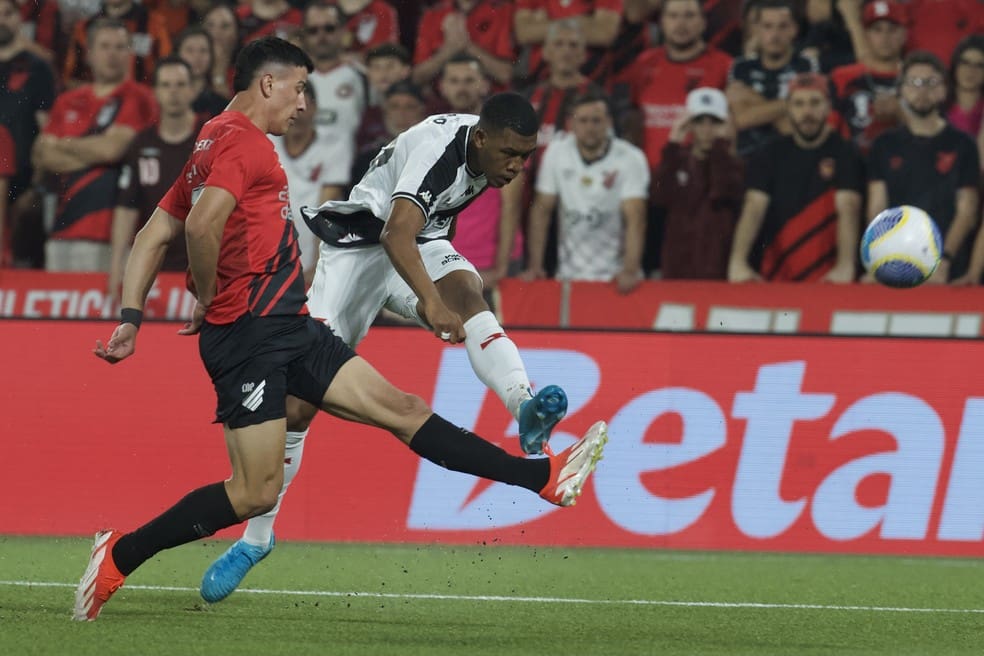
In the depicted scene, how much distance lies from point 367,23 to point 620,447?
5002 millimetres

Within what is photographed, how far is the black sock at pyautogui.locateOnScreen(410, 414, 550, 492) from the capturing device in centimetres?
662

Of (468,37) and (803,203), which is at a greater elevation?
(468,37)

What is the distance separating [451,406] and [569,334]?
0.83 meters

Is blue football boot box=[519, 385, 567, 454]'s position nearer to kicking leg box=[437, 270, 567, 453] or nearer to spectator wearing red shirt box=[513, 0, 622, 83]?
kicking leg box=[437, 270, 567, 453]

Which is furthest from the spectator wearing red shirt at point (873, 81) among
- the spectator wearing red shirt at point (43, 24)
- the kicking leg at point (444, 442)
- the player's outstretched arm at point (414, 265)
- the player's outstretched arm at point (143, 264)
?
the player's outstretched arm at point (143, 264)

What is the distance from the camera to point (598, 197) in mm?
11734

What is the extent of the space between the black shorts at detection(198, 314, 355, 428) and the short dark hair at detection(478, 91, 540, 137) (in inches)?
48.0

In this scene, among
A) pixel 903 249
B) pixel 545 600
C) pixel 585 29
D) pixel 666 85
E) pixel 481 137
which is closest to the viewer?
pixel 481 137

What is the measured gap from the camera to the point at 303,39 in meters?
12.8

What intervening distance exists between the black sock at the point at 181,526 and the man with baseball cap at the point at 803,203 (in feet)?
19.8

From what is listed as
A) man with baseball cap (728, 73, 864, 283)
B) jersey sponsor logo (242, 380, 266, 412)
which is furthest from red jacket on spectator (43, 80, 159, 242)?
jersey sponsor logo (242, 380, 266, 412)

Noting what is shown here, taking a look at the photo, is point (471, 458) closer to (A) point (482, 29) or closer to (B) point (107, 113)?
(B) point (107, 113)

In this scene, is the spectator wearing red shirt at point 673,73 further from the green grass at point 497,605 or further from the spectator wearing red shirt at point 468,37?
the green grass at point 497,605

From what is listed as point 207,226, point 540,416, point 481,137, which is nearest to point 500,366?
point 540,416
